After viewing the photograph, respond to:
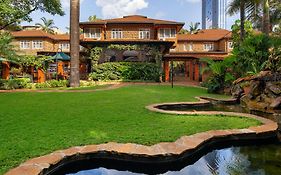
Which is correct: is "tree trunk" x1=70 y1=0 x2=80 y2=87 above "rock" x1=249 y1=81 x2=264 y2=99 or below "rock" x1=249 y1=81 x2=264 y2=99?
above

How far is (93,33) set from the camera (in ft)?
109

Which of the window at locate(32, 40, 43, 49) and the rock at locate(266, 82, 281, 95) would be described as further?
the window at locate(32, 40, 43, 49)

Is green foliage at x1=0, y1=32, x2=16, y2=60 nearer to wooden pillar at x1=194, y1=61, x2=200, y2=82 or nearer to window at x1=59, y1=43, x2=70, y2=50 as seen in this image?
wooden pillar at x1=194, y1=61, x2=200, y2=82

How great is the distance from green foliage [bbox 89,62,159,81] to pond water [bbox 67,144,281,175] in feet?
72.0

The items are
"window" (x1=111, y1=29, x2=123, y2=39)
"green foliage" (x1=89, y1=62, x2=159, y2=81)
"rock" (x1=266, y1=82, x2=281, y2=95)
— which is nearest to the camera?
"rock" (x1=266, y1=82, x2=281, y2=95)

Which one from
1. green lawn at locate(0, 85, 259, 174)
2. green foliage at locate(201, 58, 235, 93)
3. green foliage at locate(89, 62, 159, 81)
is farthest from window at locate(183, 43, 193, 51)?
green lawn at locate(0, 85, 259, 174)

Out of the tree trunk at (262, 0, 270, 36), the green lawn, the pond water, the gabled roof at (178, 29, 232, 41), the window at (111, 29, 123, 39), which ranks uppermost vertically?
the gabled roof at (178, 29, 232, 41)

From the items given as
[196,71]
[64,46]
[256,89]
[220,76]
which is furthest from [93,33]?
[256,89]

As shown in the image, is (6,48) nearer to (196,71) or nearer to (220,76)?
(220,76)

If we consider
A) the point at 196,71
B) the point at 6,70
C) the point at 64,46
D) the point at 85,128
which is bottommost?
the point at 85,128

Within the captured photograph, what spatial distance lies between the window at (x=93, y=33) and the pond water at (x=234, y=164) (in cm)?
2971

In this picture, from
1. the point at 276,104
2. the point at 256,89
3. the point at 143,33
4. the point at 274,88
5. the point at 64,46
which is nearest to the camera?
the point at 276,104

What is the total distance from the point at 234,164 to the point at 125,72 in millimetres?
23137

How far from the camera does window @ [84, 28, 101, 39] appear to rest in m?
33.1
